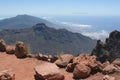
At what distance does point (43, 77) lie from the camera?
2109cm

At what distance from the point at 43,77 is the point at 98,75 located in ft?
13.4

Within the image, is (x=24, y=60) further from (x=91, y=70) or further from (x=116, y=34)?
(x=116, y=34)

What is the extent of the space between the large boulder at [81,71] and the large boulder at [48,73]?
3.75 feet

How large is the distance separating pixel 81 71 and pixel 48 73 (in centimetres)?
247

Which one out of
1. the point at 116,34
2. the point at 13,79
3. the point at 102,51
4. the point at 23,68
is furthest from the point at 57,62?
the point at 116,34

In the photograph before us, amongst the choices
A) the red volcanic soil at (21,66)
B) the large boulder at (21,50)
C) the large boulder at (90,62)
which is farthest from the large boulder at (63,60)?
the large boulder at (21,50)

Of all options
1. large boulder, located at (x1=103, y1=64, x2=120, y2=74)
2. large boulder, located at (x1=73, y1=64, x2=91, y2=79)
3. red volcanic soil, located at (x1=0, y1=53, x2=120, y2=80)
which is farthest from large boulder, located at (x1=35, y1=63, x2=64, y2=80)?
large boulder, located at (x1=103, y1=64, x2=120, y2=74)

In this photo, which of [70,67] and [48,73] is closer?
[48,73]

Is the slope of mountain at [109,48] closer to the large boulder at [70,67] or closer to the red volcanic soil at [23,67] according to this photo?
the red volcanic soil at [23,67]

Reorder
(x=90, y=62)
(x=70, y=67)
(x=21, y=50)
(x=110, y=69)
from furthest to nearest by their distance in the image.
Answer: (x=21, y=50)
(x=70, y=67)
(x=90, y=62)
(x=110, y=69)

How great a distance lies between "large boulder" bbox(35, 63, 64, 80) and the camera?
826 inches

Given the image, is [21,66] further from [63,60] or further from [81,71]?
[81,71]

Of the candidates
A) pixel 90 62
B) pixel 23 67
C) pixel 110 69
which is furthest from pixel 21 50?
pixel 110 69

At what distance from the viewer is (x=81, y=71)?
21.3 metres
